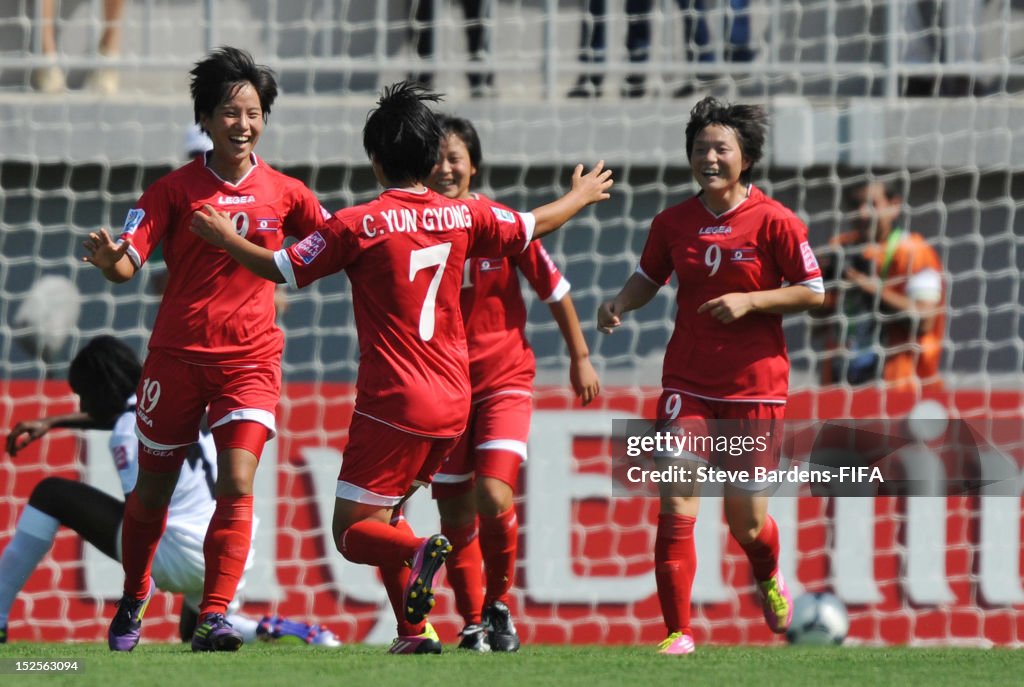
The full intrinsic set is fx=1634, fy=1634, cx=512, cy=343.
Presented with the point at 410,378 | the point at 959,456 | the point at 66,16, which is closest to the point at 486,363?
the point at 410,378

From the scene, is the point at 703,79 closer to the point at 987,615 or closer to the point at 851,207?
the point at 851,207

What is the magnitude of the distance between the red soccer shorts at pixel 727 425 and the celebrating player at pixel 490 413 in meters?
0.35

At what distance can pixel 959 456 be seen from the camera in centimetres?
732

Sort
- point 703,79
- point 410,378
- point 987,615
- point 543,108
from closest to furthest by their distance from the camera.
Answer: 1. point 410,378
2. point 987,615
3. point 543,108
4. point 703,79

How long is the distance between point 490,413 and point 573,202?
2.71 feet

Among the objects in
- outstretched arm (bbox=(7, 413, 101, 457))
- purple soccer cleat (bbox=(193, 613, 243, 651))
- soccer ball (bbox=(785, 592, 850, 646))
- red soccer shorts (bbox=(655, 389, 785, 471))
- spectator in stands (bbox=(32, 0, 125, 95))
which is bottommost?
soccer ball (bbox=(785, 592, 850, 646))

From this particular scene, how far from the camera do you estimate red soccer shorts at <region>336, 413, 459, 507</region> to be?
4.64 m

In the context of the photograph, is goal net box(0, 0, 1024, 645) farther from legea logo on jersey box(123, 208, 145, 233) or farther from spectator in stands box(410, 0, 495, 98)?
legea logo on jersey box(123, 208, 145, 233)

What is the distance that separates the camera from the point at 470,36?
30.8 ft

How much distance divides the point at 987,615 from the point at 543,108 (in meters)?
3.31

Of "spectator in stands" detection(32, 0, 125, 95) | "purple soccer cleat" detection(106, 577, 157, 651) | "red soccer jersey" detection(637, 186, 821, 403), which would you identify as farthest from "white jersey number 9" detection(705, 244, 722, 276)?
"spectator in stands" detection(32, 0, 125, 95)

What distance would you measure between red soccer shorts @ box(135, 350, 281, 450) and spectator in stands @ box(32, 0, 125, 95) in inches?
173

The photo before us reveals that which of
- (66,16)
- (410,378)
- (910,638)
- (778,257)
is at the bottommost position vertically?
(910,638)

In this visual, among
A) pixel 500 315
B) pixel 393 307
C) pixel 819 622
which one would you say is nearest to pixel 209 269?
pixel 393 307
